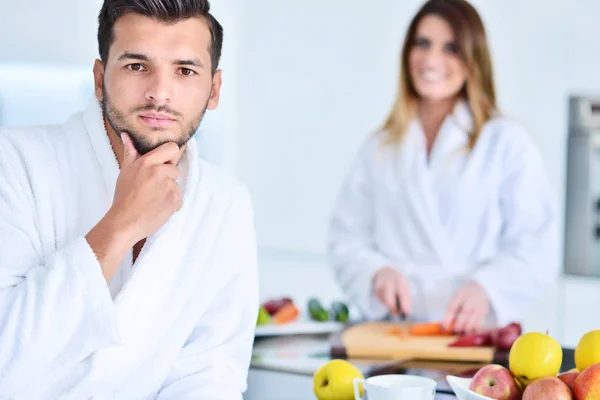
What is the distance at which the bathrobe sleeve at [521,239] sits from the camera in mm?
2443

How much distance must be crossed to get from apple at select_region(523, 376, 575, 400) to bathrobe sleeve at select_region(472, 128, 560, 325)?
1.12 metres

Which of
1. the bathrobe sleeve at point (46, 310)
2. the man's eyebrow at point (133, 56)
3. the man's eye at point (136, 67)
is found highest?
the man's eyebrow at point (133, 56)

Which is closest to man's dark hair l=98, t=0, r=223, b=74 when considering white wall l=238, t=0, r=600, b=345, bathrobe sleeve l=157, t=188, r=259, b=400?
Result: bathrobe sleeve l=157, t=188, r=259, b=400

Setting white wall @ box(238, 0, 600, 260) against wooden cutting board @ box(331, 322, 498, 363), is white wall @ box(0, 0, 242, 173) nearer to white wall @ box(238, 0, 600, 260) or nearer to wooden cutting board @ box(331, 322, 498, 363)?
white wall @ box(238, 0, 600, 260)

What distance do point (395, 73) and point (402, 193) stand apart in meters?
1.42

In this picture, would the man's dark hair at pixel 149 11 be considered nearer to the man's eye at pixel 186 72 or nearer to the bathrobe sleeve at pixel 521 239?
the man's eye at pixel 186 72

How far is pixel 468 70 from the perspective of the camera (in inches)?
104

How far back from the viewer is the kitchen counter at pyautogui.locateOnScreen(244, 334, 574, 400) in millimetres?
1608

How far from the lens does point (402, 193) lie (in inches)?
108

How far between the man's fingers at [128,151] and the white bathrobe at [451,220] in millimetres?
1138

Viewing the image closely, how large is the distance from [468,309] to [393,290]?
22 centimetres

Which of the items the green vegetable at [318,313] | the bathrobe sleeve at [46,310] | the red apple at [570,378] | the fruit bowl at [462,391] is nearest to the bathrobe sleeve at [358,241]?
the green vegetable at [318,313]

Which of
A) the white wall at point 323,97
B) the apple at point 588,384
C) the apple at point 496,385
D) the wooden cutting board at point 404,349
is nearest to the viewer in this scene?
the apple at point 588,384

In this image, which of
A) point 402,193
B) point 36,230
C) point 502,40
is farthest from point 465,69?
point 36,230
